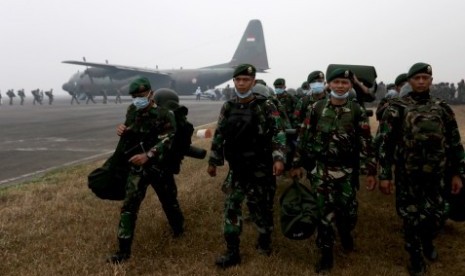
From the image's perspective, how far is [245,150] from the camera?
394 cm

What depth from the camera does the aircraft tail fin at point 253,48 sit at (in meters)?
51.5

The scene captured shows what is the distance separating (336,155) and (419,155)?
74cm

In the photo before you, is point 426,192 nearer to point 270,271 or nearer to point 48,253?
point 270,271

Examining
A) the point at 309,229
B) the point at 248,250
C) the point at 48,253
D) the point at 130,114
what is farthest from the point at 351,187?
the point at 48,253

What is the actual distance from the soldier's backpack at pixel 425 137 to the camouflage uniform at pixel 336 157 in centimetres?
35

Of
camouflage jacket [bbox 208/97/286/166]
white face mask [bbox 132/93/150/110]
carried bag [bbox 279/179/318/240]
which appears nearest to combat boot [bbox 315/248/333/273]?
carried bag [bbox 279/179/318/240]

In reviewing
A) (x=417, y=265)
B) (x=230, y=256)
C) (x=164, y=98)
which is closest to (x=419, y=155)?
(x=417, y=265)

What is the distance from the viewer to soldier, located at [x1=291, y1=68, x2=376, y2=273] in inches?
148

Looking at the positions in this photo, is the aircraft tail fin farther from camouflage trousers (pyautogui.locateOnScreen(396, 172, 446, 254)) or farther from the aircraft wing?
camouflage trousers (pyautogui.locateOnScreen(396, 172, 446, 254))

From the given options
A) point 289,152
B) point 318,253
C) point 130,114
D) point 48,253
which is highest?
point 130,114

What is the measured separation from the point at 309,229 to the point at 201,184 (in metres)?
3.47

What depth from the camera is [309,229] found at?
11.9 feet

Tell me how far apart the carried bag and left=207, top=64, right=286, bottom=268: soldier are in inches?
13.0

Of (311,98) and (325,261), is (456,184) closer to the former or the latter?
(325,261)
